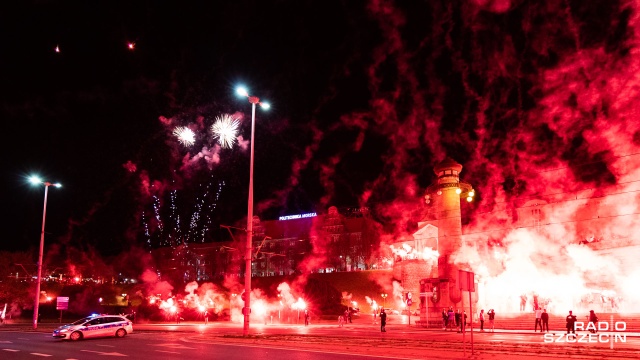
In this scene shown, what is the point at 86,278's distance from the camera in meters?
83.6

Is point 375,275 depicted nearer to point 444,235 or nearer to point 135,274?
point 444,235

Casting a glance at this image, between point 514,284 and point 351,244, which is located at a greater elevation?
point 351,244

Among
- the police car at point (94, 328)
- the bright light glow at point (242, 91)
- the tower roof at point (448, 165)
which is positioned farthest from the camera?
the tower roof at point (448, 165)

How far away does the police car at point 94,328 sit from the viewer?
1111 inches

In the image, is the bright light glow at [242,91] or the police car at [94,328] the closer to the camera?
the bright light glow at [242,91]

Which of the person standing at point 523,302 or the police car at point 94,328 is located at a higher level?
the person standing at point 523,302

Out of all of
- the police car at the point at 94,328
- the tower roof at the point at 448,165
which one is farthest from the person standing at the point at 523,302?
the police car at the point at 94,328

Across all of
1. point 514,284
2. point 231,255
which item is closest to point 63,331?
point 514,284

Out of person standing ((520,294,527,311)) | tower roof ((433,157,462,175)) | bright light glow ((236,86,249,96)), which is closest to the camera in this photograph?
bright light glow ((236,86,249,96))

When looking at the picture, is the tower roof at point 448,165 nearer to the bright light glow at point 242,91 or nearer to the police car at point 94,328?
the bright light glow at point 242,91

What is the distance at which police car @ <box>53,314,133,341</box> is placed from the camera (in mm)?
28219

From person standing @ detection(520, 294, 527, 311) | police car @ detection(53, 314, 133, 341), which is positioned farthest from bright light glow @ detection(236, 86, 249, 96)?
person standing @ detection(520, 294, 527, 311)

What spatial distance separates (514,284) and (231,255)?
5829 cm

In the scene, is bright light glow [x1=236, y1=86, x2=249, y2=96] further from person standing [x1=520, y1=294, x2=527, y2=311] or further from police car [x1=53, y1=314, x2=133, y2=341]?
person standing [x1=520, y1=294, x2=527, y2=311]
